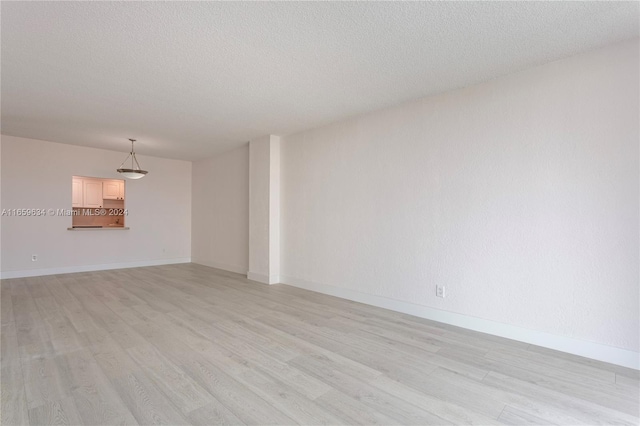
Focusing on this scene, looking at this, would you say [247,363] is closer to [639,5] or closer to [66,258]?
[639,5]

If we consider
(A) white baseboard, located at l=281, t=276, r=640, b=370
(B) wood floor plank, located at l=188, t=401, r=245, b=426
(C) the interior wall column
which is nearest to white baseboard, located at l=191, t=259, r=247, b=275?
(C) the interior wall column

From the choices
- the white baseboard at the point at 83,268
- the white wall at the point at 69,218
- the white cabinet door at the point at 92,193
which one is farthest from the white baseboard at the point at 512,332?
the white cabinet door at the point at 92,193

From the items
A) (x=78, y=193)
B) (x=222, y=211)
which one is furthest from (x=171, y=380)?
(x=78, y=193)

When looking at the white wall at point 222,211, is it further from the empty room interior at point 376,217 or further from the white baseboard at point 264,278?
the empty room interior at point 376,217

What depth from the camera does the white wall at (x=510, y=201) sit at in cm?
246

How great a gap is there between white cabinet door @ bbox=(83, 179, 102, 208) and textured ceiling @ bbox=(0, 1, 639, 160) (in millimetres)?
3430

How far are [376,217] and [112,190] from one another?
7.08 meters

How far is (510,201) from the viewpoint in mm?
2959

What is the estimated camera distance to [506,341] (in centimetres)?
286

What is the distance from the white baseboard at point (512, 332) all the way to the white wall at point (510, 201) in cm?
4

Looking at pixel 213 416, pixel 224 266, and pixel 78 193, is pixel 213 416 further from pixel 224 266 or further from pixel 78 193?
pixel 78 193

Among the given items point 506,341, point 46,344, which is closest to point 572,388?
point 506,341

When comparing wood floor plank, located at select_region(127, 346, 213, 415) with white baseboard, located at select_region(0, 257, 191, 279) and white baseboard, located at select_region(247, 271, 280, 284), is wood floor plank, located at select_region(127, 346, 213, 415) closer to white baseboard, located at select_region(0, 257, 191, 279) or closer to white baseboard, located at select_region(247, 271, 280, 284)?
white baseboard, located at select_region(247, 271, 280, 284)

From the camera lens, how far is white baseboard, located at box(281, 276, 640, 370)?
2.41 m
